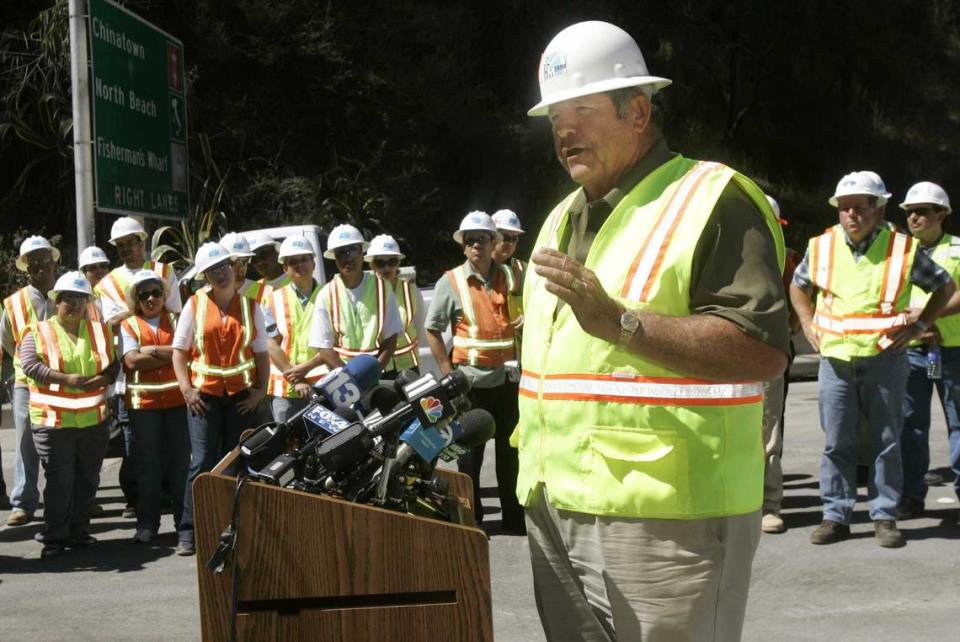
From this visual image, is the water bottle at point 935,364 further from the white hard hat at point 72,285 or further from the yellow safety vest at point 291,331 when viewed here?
the white hard hat at point 72,285

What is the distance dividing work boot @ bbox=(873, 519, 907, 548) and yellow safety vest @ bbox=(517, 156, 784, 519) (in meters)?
5.14

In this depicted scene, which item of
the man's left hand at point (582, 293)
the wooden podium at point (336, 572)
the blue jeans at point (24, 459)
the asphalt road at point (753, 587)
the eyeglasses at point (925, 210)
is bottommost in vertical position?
the asphalt road at point (753, 587)

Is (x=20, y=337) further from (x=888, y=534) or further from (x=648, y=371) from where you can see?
(x=648, y=371)

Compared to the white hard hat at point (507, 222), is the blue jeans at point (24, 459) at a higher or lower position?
lower

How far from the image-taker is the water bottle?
30.2 feet

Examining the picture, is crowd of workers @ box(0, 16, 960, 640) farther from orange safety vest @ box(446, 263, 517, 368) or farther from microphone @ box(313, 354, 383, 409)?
microphone @ box(313, 354, 383, 409)

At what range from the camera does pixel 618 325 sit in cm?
296

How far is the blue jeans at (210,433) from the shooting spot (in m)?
8.62

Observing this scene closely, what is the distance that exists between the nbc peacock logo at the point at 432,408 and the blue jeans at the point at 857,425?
5.00 meters

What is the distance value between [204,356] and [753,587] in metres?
3.73

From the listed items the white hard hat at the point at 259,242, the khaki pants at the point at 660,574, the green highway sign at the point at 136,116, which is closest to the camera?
the khaki pants at the point at 660,574

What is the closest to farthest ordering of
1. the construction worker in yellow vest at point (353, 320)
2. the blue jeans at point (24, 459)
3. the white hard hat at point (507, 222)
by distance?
the construction worker in yellow vest at point (353, 320) → the blue jeans at point (24, 459) → the white hard hat at point (507, 222)

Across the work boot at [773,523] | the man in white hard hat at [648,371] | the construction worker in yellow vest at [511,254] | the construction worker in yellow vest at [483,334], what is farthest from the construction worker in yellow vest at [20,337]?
the man in white hard hat at [648,371]

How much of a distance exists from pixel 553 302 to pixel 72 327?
6198mm
